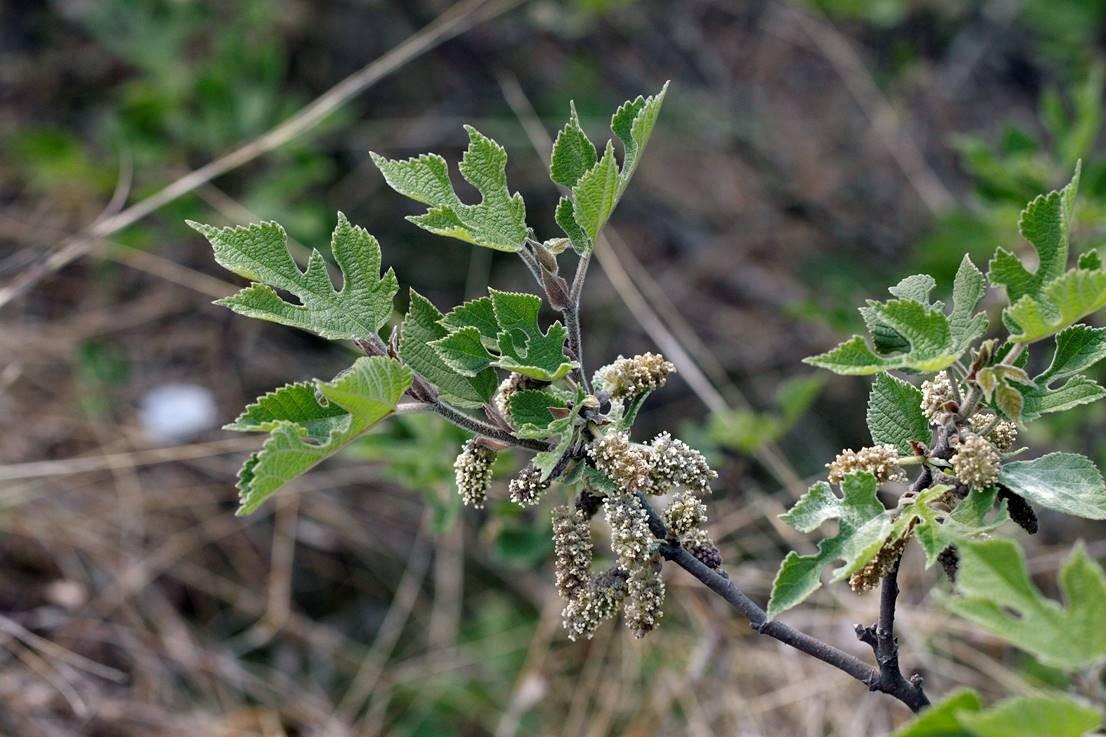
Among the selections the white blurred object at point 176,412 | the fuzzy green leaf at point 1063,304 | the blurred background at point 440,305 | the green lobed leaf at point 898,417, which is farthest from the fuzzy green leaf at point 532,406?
the white blurred object at point 176,412

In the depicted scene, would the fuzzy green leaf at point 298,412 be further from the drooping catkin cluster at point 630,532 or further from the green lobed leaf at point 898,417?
the green lobed leaf at point 898,417

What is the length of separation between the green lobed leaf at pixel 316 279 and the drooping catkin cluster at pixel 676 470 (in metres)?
0.31

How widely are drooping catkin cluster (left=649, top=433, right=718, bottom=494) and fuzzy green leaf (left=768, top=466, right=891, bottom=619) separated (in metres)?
0.11

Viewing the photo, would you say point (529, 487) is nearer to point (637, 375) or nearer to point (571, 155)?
point (637, 375)

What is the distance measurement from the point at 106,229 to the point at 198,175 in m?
0.24

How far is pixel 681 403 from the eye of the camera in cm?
363

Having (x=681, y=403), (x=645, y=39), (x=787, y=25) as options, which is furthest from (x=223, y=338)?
(x=787, y=25)

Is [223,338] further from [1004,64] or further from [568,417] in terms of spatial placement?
[1004,64]

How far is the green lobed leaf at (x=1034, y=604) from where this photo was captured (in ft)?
2.59

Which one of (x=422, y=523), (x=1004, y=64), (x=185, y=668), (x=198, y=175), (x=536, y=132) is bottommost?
(x=1004, y=64)

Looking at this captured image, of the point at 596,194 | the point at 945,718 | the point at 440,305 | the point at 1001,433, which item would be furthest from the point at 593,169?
the point at 440,305

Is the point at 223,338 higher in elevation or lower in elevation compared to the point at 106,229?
lower

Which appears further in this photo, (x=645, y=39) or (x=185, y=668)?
(x=645, y=39)

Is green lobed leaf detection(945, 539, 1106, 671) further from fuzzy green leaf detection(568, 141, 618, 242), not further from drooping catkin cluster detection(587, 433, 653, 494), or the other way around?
fuzzy green leaf detection(568, 141, 618, 242)
